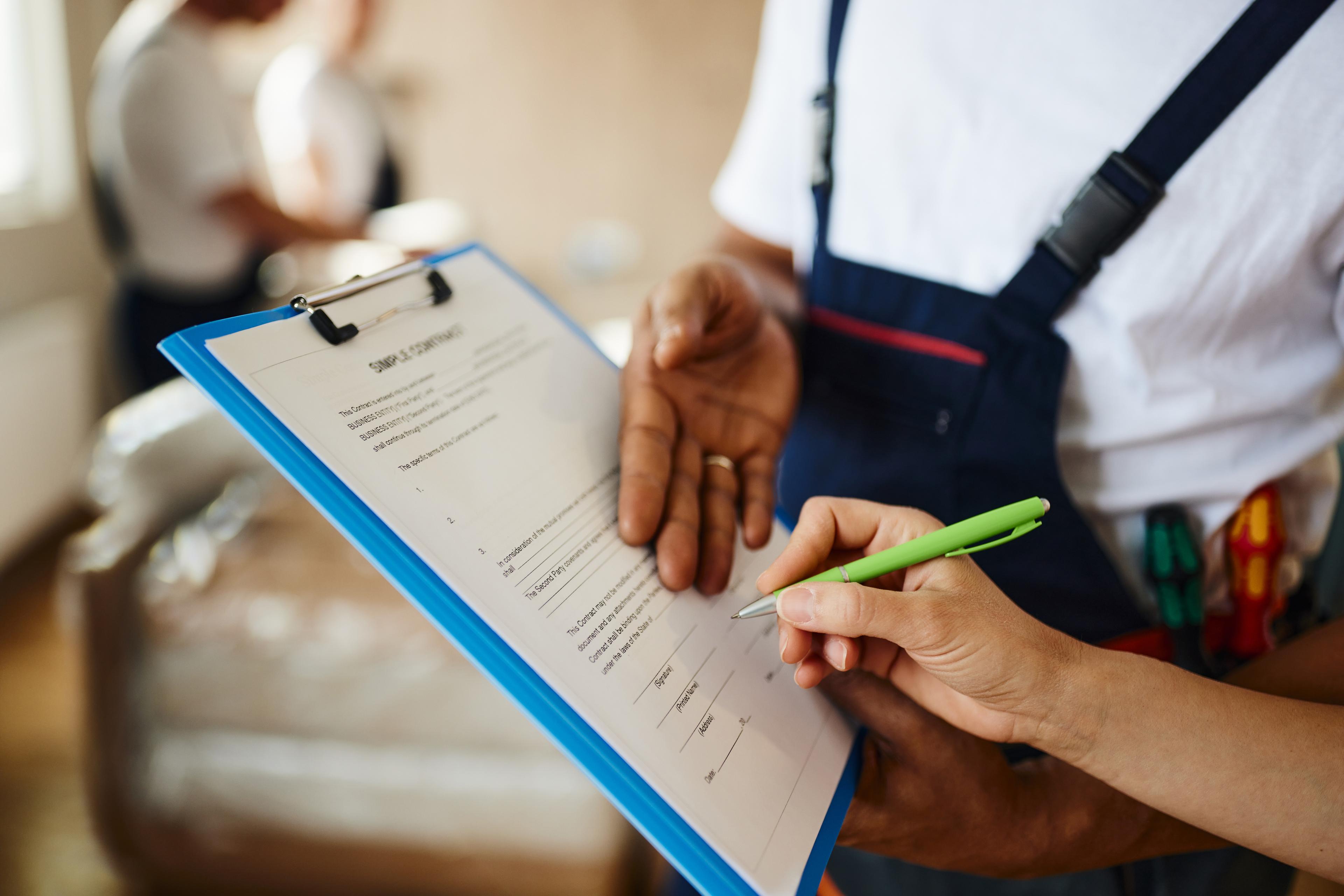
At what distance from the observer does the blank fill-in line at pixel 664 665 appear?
44 cm

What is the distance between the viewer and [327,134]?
254cm

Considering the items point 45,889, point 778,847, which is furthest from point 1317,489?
point 45,889

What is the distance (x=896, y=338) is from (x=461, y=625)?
1.45 ft

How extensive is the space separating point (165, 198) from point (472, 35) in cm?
158

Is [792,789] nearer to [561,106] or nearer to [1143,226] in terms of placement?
[1143,226]

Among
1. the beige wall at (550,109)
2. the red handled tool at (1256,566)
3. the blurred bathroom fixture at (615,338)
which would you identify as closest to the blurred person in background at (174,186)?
the blurred bathroom fixture at (615,338)

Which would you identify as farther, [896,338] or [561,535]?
[896,338]

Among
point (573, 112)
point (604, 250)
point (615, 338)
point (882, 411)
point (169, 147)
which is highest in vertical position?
point (882, 411)

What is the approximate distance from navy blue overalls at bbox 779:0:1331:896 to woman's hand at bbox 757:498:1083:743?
0.19 meters

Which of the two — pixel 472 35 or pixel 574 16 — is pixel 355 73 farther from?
pixel 574 16

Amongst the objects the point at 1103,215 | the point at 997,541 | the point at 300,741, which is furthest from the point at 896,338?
the point at 300,741

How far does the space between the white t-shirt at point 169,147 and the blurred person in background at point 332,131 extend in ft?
1.35

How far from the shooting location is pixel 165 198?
188 cm

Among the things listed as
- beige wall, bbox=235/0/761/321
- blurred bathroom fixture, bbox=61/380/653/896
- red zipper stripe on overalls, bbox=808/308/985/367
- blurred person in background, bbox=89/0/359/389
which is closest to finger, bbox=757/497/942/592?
red zipper stripe on overalls, bbox=808/308/985/367
